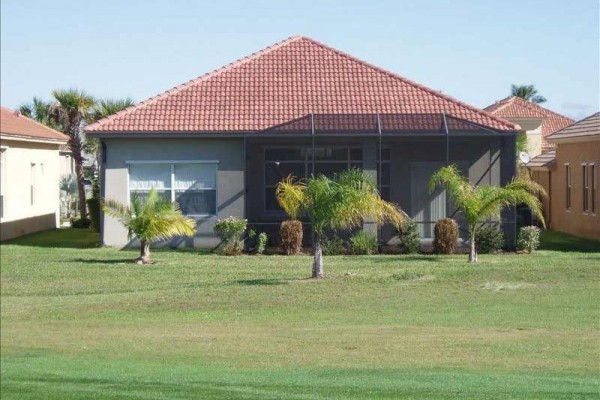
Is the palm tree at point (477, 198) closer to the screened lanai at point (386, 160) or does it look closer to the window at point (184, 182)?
the screened lanai at point (386, 160)

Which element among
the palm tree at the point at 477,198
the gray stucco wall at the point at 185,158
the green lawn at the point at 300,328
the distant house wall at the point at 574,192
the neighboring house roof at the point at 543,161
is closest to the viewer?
the green lawn at the point at 300,328

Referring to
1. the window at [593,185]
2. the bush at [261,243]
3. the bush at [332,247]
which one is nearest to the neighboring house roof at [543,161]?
the window at [593,185]

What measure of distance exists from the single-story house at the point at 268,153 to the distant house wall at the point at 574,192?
4.04 m

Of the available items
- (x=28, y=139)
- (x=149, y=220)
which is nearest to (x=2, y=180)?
(x=28, y=139)

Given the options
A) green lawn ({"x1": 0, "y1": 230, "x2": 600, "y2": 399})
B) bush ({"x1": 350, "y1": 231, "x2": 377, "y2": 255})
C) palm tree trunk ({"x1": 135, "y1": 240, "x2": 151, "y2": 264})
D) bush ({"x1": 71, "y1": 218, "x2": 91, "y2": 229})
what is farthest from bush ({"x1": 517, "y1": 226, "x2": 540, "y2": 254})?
bush ({"x1": 71, "y1": 218, "x2": 91, "y2": 229})

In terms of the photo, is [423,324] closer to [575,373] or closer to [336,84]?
[575,373]

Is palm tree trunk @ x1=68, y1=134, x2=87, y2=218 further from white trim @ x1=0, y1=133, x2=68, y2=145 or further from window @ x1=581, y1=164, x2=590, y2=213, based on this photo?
window @ x1=581, y1=164, x2=590, y2=213

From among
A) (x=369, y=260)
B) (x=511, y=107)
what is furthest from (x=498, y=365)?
(x=511, y=107)

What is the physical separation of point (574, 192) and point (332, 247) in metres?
10.3

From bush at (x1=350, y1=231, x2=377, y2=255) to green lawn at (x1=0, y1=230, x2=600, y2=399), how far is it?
59.8 inches

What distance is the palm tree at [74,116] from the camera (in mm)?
41125

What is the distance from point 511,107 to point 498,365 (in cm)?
3675

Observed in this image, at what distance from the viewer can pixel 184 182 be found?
3070 cm

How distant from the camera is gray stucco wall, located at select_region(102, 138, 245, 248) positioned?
3042cm
